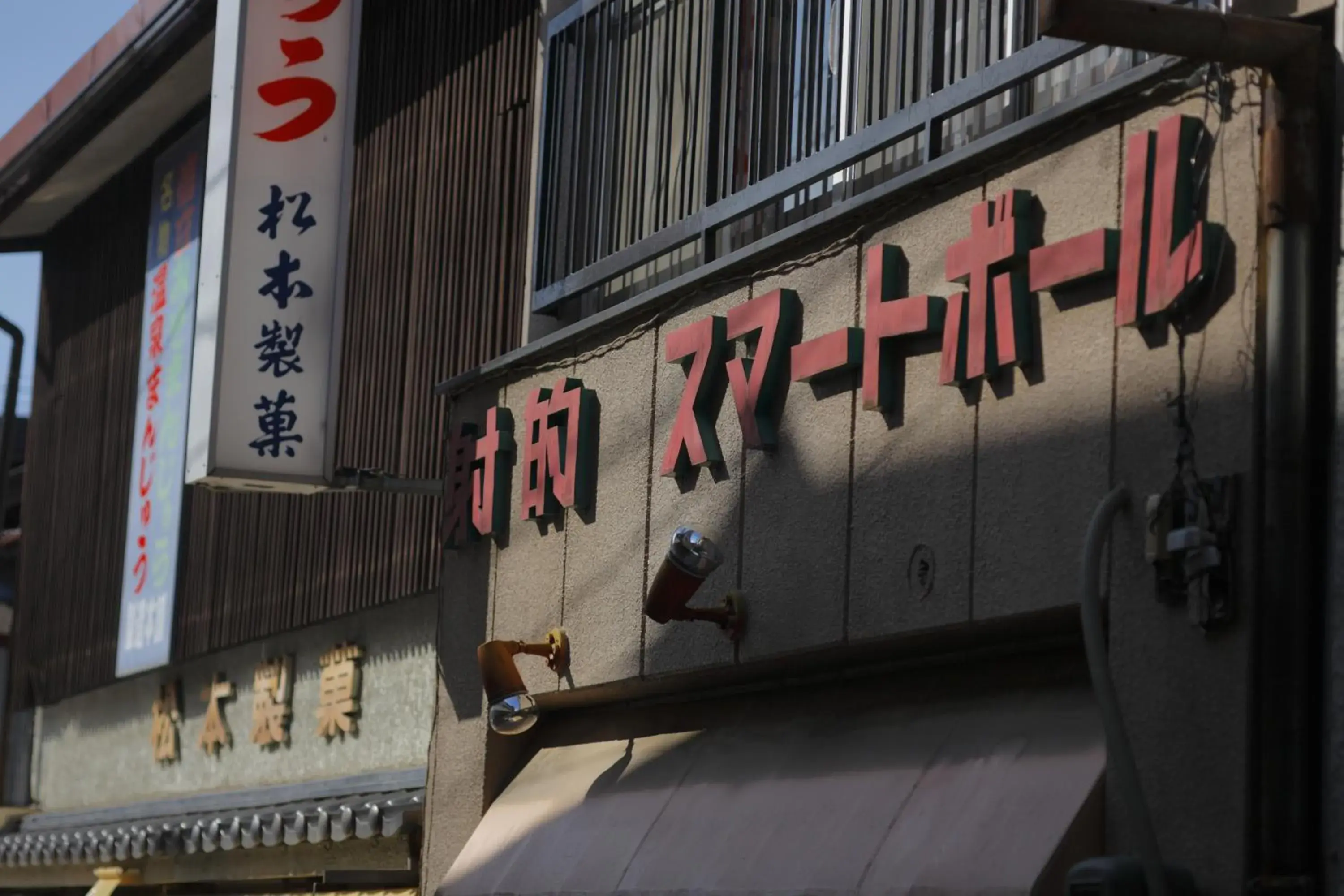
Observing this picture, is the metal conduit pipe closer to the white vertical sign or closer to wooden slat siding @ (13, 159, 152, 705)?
the white vertical sign

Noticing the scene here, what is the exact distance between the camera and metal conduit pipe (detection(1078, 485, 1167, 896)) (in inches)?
233

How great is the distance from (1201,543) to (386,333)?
925cm

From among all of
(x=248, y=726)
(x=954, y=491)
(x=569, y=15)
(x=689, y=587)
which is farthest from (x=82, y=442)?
(x=954, y=491)

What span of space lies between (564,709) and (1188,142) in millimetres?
5159

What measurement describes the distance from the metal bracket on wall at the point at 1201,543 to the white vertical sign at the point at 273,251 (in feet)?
20.5

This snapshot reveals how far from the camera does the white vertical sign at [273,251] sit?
11.3 metres

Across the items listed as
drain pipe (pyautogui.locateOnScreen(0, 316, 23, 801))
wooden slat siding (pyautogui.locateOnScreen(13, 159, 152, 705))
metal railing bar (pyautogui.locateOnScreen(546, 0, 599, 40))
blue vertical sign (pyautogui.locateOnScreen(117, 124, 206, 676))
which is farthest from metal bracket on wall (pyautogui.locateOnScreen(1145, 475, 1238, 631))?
drain pipe (pyautogui.locateOnScreen(0, 316, 23, 801))

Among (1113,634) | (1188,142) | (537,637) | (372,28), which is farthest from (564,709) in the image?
(372,28)

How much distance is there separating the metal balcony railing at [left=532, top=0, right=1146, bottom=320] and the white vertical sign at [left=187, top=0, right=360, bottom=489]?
1.20 metres

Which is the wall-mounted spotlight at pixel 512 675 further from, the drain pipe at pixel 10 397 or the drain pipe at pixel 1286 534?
the drain pipe at pixel 10 397

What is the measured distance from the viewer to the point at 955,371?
7445 mm

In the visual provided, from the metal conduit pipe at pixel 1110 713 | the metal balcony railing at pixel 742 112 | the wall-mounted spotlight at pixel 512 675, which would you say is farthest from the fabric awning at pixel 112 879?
the metal conduit pipe at pixel 1110 713

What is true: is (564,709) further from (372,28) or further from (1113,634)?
(372,28)

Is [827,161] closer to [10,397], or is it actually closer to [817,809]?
[817,809]
